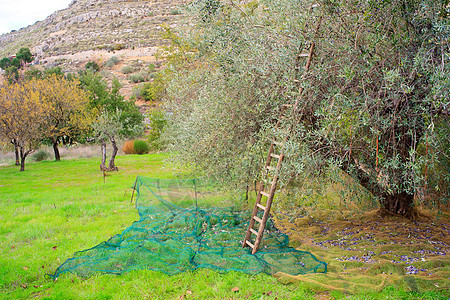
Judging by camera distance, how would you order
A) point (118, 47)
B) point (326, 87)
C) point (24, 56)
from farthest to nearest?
1. point (118, 47)
2. point (24, 56)
3. point (326, 87)

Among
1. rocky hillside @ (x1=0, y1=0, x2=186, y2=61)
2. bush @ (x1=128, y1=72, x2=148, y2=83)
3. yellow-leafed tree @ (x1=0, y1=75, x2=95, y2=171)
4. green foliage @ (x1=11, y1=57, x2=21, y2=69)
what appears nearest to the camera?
yellow-leafed tree @ (x1=0, y1=75, x2=95, y2=171)

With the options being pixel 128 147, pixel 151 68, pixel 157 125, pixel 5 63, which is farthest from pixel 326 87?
pixel 5 63

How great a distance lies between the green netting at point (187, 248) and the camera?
5641 mm

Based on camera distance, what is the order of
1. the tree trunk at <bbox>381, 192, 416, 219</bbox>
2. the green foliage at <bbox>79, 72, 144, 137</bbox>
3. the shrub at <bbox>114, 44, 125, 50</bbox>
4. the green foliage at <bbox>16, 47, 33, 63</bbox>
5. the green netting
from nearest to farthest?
1. the green netting
2. the tree trunk at <bbox>381, 192, 416, 219</bbox>
3. the green foliage at <bbox>79, 72, 144, 137</bbox>
4. the green foliage at <bbox>16, 47, 33, 63</bbox>
5. the shrub at <bbox>114, 44, 125, 50</bbox>

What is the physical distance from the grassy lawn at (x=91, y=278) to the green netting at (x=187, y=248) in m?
0.23

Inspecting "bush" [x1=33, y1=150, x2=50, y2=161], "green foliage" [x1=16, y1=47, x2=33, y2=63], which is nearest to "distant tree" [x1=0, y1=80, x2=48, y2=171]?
"bush" [x1=33, y1=150, x2=50, y2=161]

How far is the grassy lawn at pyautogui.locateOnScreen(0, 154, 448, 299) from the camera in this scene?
15.9 ft

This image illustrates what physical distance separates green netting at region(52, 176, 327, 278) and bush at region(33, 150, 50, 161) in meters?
21.7

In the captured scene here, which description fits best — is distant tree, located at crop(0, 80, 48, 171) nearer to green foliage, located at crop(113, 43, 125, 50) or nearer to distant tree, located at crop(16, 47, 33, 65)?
distant tree, located at crop(16, 47, 33, 65)

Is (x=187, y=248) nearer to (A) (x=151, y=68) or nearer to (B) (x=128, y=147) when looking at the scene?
(B) (x=128, y=147)

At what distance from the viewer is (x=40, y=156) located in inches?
1059

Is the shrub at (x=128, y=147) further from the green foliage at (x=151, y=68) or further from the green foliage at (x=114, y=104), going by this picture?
the green foliage at (x=151, y=68)

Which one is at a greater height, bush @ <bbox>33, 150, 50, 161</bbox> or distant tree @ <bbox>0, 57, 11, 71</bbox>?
distant tree @ <bbox>0, 57, 11, 71</bbox>

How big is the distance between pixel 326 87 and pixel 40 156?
1087 inches
